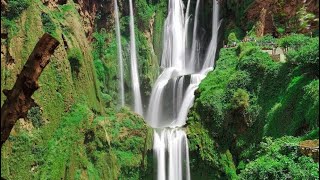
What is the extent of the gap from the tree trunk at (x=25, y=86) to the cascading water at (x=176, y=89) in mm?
16802

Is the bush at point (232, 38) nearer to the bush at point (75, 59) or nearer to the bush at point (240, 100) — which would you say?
the bush at point (240, 100)

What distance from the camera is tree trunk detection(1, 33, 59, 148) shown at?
15.3 ft

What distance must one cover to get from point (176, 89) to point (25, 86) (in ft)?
74.4

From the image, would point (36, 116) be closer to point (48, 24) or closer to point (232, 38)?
point (48, 24)

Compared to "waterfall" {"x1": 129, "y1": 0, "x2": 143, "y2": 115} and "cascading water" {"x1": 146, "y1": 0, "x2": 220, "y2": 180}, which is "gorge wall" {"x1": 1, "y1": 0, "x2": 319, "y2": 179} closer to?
"cascading water" {"x1": 146, "y1": 0, "x2": 220, "y2": 180}

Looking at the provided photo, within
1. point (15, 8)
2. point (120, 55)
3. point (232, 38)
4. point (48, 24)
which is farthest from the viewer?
point (120, 55)

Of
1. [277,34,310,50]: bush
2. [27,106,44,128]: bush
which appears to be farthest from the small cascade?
[277,34,310,50]: bush

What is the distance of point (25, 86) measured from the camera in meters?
4.75

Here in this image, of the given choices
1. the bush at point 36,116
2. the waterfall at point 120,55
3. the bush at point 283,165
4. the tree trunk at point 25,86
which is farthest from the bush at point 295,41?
the tree trunk at point 25,86

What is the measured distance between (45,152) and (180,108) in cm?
1124

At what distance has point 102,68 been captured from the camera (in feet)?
98.5

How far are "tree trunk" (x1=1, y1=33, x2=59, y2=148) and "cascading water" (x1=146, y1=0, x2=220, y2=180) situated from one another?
16802mm

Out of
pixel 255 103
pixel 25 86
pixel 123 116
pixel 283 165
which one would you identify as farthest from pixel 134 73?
pixel 25 86

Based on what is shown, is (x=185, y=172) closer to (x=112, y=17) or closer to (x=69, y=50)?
(x=69, y=50)
